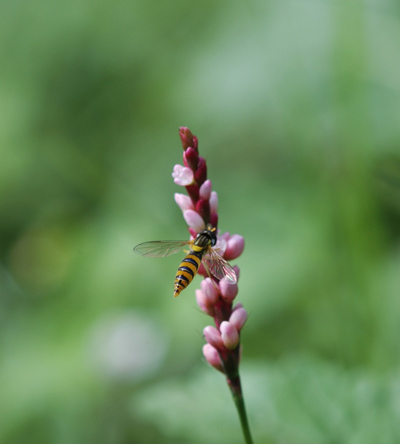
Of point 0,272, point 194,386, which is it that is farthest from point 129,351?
point 194,386

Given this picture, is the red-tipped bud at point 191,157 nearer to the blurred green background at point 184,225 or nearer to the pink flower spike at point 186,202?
the pink flower spike at point 186,202

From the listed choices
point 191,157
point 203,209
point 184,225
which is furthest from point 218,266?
point 184,225

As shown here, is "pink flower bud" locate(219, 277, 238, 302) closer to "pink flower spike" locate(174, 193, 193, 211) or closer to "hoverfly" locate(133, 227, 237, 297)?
"hoverfly" locate(133, 227, 237, 297)

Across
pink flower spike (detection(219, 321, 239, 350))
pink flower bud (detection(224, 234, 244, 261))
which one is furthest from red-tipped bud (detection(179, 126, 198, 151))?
pink flower spike (detection(219, 321, 239, 350))

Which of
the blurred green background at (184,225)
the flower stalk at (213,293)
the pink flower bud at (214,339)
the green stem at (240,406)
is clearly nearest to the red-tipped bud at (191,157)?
the flower stalk at (213,293)

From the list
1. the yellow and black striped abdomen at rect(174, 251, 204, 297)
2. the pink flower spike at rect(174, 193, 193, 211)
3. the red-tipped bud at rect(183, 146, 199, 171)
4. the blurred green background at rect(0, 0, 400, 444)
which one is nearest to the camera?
the red-tipped bud at rect(183, 146, 199, 171)

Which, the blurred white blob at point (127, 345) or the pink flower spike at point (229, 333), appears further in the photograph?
the blurred white blob at point (127, 345)

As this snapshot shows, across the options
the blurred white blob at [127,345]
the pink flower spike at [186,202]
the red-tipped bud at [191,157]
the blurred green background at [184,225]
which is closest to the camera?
the red-tipped bud at [191,157]
